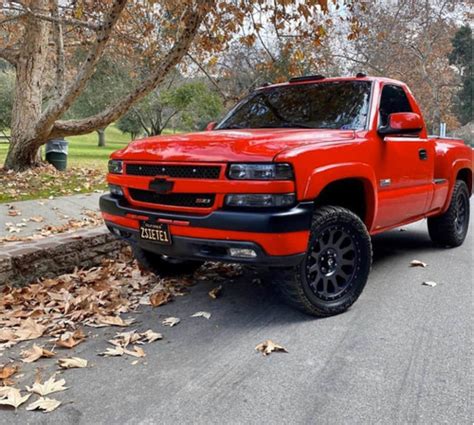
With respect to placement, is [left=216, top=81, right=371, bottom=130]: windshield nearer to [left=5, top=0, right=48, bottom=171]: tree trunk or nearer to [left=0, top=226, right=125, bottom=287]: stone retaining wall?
[left=0, top=226, right=125, bottom=287]: stone retaining wall

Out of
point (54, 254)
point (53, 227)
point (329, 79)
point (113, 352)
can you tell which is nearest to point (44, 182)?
point (53, 227)

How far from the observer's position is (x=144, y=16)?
11.6 m

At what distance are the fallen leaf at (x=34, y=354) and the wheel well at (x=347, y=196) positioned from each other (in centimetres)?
225

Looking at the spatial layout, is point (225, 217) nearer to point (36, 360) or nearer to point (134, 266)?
point (36, 360)

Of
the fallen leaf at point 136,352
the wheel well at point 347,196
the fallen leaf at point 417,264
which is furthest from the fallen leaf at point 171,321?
the fallen leaf at point 417,264

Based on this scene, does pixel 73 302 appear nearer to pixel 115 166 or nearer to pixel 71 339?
pixel 71 339

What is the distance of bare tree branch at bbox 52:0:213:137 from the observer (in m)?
7.65

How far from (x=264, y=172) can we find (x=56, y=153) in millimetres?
10393

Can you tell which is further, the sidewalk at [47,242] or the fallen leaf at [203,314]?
the sidewalk at [47,242]

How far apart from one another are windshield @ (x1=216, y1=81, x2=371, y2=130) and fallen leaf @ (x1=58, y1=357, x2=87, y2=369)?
2621 millimetres

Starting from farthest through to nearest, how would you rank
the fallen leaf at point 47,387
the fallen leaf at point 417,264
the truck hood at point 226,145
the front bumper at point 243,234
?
the fallen leaf at point 417,264, the truck hood at point 226,145, the front bumper at point 243,234, the fallen leaf at point 47,387

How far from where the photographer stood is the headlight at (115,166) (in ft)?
13.2

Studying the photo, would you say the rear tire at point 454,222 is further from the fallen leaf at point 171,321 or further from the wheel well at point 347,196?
the fallen leaf at point 171,321

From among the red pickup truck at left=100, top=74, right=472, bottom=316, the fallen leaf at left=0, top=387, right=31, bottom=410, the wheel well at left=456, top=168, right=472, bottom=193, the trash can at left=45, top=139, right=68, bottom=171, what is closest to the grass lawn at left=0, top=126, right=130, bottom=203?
the trash can at left=45, top=139, right=68, bottom=171
